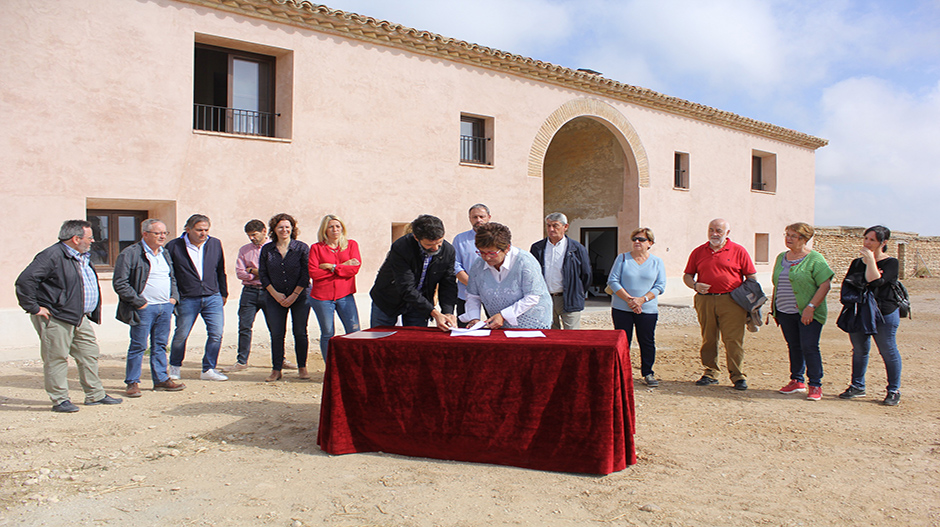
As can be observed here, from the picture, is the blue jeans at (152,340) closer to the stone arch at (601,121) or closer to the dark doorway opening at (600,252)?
the stone arch at (601,121)

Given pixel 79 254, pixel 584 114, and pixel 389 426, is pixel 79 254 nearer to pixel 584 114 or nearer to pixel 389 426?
pixel 389 426

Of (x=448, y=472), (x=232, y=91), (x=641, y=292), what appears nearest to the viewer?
(x=448, y=472)

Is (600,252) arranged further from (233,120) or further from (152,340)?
(152,340)

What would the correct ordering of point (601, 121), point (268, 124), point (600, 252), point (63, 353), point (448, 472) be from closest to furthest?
point (448, 472), point (63, 353), point (268, 124), point (601, 121), point (600, 252)

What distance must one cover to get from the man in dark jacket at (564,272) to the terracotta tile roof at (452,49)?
19.1 feet

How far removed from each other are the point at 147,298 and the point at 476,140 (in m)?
7.73

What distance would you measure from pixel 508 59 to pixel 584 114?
2.59 meters

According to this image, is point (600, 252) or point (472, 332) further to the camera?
point (600, 252)

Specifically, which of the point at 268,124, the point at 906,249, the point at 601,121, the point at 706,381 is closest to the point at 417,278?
the point at 706,381

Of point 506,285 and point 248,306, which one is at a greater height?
point 506,285

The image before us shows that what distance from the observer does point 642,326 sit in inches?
237

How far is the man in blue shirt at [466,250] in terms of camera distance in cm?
554

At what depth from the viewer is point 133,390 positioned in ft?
18.3

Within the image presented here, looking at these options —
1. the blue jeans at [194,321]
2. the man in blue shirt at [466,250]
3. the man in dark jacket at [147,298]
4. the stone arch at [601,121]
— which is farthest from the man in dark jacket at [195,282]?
the stone arch at [601,121]
